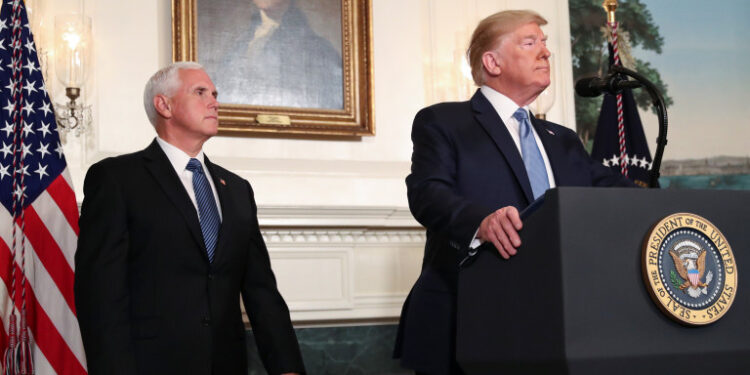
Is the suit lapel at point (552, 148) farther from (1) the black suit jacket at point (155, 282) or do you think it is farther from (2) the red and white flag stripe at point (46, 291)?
(2) the red and white flag stripe at point (46, 291)

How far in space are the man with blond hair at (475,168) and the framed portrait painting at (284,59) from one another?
220 centimetres

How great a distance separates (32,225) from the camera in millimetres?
3643

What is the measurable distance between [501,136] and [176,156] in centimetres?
131

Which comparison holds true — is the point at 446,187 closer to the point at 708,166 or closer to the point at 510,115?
the point at 510,115

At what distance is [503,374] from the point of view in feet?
6.51

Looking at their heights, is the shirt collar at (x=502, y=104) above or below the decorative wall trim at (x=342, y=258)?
above

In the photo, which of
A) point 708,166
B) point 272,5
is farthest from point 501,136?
point 708,166

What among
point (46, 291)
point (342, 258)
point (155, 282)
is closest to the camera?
point (155, 282)

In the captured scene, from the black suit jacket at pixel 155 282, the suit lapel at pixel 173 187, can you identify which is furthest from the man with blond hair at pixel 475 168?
the suit lapel at pixel 173 187

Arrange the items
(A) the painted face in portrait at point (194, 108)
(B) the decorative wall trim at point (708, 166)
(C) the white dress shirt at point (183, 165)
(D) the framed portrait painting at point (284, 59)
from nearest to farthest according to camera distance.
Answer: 1. (C) the white dress shirt at point (183, 165)
2. (A) the painted face in portrait at point (194, 108)
3. (D) the framed portrait painting at point (284, 59)
4. (B) the decorative wall trim at point (708, 166)

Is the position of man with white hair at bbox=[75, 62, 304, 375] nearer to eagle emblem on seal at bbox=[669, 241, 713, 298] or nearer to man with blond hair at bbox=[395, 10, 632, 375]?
man with blond hair at bbox=[395, 10, 632, 375]

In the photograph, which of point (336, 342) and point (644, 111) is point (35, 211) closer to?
point (336, 342)

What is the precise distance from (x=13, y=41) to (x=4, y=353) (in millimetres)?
1268

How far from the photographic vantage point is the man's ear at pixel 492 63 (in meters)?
2.75
